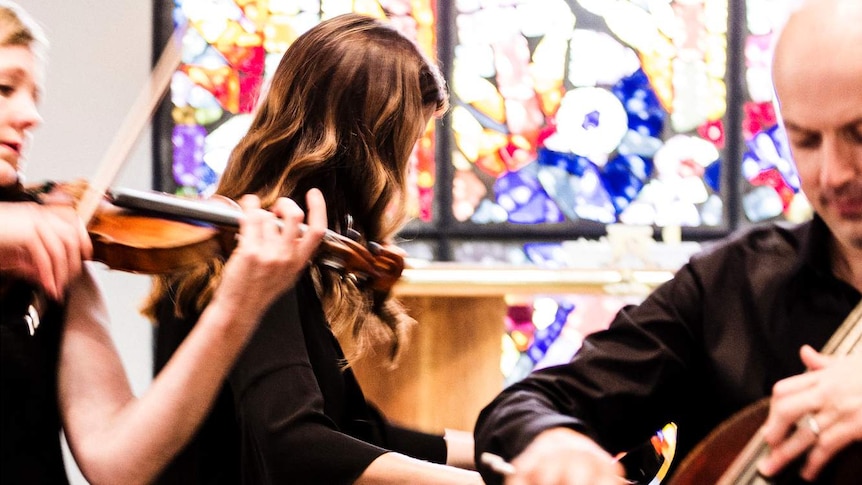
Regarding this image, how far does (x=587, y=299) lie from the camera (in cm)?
432

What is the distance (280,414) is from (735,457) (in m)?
0.73

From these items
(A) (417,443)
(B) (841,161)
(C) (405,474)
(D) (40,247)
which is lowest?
(A) (417,443)

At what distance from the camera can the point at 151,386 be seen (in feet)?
4.31

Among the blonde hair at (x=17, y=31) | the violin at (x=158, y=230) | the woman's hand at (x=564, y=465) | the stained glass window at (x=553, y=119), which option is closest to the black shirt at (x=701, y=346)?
the woman's hand at (x=564, y=465)

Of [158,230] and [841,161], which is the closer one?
[841,161]

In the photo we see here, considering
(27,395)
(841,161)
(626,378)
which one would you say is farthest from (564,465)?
(27,395)

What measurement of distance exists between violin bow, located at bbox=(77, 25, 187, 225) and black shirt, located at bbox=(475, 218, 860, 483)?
A: 26.3 inches

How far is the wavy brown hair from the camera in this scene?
5.49 feet

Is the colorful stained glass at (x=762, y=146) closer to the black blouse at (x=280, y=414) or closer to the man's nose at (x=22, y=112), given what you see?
the black blouse at (x=280, y=414)

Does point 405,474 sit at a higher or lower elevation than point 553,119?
lower

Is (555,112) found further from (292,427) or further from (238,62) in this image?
(292,427)

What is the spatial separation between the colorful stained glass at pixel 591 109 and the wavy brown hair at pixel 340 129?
259cm

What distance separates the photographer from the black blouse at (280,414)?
143 cm

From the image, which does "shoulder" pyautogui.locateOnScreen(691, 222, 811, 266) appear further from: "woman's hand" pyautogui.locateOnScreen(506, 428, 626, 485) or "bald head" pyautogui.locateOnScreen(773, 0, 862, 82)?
"woman's hand" pyautogui.locateOnScreen(506, 428, 626, 485)
